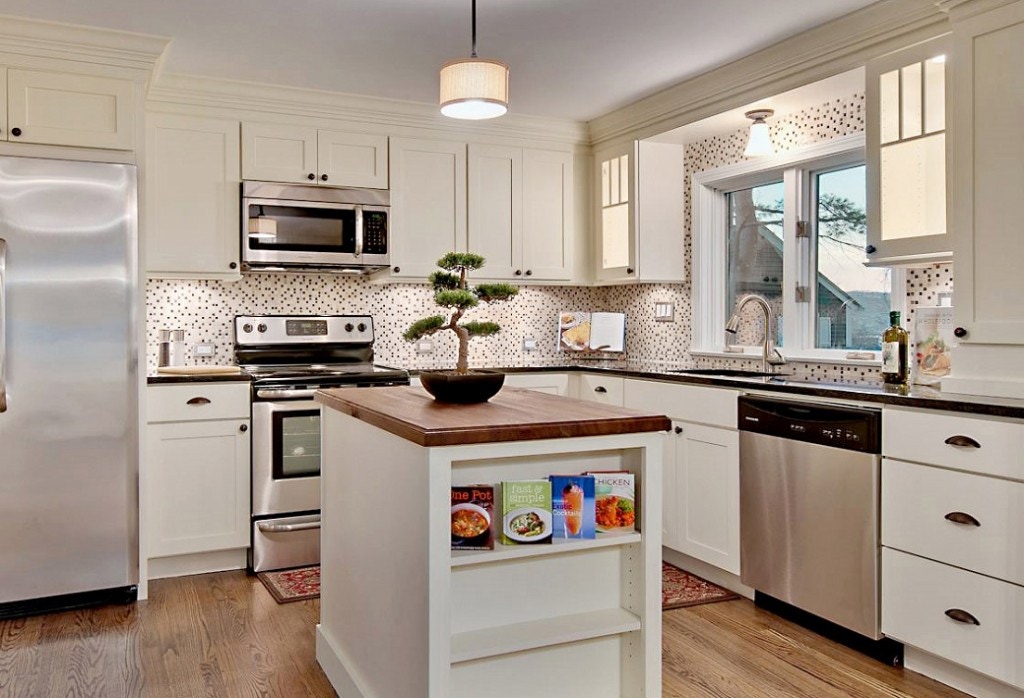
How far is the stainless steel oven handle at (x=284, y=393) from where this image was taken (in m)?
3.84

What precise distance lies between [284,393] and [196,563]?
90cm

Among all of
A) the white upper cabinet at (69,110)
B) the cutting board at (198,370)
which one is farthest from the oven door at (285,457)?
the white upper cabinet at (69,110)

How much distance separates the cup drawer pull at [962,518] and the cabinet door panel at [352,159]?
314 cm

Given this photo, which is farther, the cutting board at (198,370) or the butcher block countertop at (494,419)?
the cutting board at (198,370)

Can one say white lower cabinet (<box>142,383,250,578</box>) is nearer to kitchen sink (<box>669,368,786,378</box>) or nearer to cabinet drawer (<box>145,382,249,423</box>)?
cabinet drawer (<box>145,382,249,423</box>)

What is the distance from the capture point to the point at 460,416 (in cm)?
203

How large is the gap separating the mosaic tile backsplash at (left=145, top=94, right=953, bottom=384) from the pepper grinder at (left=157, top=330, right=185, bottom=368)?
0.33 ft

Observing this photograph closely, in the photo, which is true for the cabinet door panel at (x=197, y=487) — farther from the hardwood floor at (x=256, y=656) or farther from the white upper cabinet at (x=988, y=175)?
the white upper cabinet at (x=988, y=175)

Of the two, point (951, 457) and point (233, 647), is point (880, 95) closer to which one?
point (951, 457)

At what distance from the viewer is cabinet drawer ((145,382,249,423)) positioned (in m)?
3.66

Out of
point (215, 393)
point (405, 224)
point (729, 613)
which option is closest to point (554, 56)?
point (405, 224)

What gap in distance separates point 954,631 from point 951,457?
0.53 meters

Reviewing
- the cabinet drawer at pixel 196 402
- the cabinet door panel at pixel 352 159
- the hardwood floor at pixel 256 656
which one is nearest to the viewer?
the hardwood floor at pixel 256 656

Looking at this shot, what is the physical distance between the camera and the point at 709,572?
3646 millimetres
